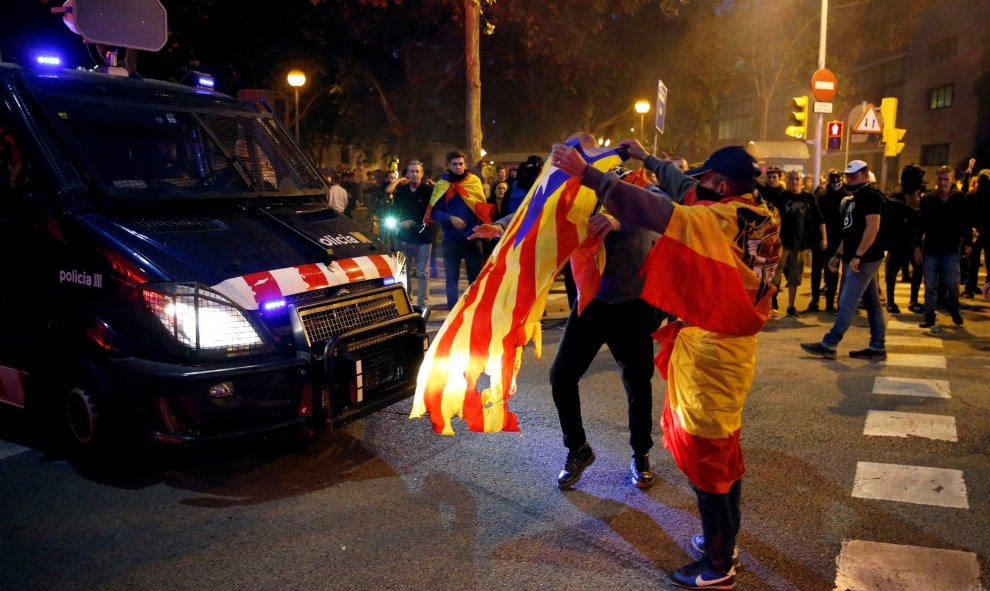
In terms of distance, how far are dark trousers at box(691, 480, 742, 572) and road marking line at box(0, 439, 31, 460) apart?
14.1 feet

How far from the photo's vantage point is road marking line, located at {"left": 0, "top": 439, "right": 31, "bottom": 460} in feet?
17.3

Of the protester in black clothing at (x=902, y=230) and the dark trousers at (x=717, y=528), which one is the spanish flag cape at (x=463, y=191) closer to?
the protester in black clothing at (x=902, y=230)

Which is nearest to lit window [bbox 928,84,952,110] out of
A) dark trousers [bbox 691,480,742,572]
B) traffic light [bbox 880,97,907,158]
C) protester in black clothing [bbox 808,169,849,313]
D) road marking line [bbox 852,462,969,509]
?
traffic light [bbox 880,97,907,158]

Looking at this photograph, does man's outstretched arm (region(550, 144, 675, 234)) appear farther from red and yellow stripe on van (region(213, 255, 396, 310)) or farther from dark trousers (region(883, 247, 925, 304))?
dark trousers (region(883, 247, 925, 304))

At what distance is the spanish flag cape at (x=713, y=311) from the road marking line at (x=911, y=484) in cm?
159

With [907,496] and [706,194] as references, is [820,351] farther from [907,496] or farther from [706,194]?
[706,194]

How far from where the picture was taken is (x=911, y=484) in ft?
15.9

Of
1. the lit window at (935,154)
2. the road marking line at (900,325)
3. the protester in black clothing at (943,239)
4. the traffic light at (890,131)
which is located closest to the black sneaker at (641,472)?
the road marking line at (900,325)

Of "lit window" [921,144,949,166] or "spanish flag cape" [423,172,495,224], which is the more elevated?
"lit window" [921,144,949,166]

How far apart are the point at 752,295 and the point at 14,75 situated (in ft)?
14.7

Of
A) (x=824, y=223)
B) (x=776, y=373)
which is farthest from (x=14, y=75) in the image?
(x=824, y=223)

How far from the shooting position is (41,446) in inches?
214

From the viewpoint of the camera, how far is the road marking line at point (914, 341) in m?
9.00

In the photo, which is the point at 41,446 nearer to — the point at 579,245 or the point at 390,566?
the point at 390,566
